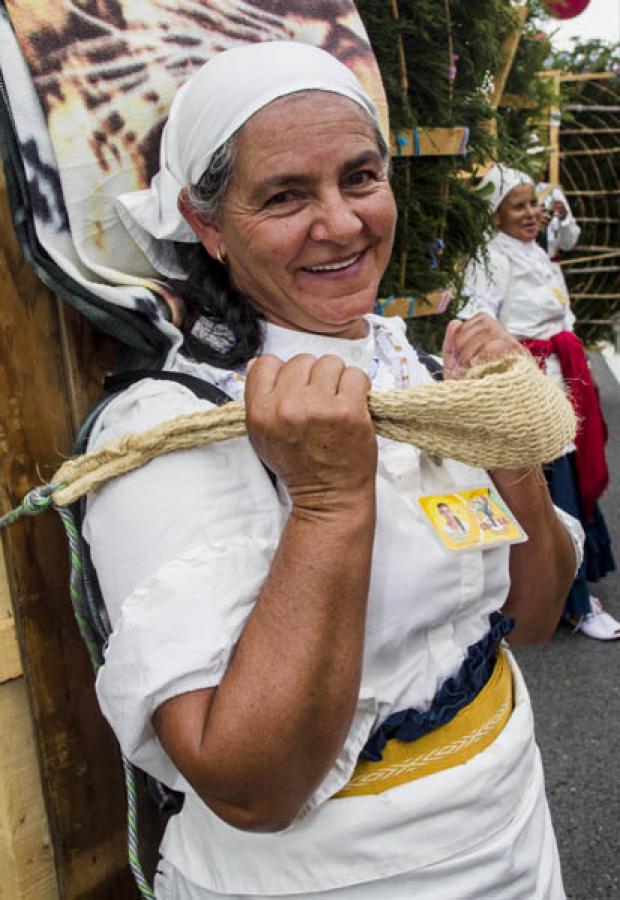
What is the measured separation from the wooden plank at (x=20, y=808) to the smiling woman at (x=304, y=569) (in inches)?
8.1

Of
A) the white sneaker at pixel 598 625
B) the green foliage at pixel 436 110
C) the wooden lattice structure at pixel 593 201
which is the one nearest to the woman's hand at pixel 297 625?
the green foliage at pixel 436 110

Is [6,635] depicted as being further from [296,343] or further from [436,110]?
[436,110]

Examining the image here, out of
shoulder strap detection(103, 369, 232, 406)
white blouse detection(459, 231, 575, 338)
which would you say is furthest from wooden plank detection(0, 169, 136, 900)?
white blouse detection(459, 231, 575, 338)

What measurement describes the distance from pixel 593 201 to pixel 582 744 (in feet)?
14.2

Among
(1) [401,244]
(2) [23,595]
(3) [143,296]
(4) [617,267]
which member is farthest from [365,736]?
(4) [617,267]

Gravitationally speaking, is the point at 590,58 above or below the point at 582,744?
above

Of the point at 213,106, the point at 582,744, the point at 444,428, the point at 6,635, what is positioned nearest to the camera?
the point at 444,428

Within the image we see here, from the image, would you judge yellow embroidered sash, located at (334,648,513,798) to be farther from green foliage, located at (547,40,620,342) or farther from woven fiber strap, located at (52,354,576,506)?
green foliage, located at (547,40,620,342)

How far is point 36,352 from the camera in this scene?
1.29 m

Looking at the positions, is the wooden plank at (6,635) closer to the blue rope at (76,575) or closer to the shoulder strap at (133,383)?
the blue rope at (76,575)

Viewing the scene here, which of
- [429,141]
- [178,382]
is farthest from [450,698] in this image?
[429,141]

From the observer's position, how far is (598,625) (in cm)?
389

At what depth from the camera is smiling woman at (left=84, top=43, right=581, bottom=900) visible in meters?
0.97

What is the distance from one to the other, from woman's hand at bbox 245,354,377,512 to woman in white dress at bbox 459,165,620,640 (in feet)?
8.63
